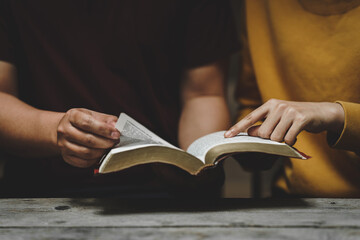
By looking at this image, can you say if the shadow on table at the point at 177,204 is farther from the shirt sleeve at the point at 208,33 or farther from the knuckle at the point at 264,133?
the shirt sleeve at the point at 208,33

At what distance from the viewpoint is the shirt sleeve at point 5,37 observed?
0.84m

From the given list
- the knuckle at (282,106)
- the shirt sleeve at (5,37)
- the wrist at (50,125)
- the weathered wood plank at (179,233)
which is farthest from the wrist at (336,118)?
the shirt sleeve at (5,37)

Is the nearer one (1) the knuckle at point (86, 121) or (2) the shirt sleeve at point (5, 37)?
(1) the knuckle at point (86, 121)

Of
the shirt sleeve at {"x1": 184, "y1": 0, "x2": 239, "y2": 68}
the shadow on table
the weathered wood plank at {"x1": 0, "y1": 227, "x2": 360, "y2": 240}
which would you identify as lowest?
the shadow on table

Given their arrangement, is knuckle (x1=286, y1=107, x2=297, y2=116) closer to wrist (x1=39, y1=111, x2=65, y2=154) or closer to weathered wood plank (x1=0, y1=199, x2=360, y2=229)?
weathered wood plank (x1=0, y1=199, x2=360, y2=229)

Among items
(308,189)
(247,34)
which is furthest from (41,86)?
(308,189)

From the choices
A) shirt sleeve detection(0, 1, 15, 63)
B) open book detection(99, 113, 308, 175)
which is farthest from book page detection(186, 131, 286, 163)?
shirt sleeve detection(0, 1, 15, 63)

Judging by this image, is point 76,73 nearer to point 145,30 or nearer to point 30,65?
point 30,65

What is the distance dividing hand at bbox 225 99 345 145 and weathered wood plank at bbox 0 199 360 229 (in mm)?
128

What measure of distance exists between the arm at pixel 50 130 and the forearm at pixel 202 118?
0.38m

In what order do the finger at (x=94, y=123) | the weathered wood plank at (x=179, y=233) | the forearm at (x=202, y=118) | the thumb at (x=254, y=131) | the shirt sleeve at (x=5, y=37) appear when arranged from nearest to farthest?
the weathered wood plank at (x=179, y=233)
the finger at (x=94, y=123)
the thumb at (x=254, y=131)
the shirt sleeve at (x=5, y=37)
the forearm at (x=202, y=118)

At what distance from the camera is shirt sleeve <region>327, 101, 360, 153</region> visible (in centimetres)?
69

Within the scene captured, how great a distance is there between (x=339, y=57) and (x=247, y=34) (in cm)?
30

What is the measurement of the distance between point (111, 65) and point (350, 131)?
0.62 metres
